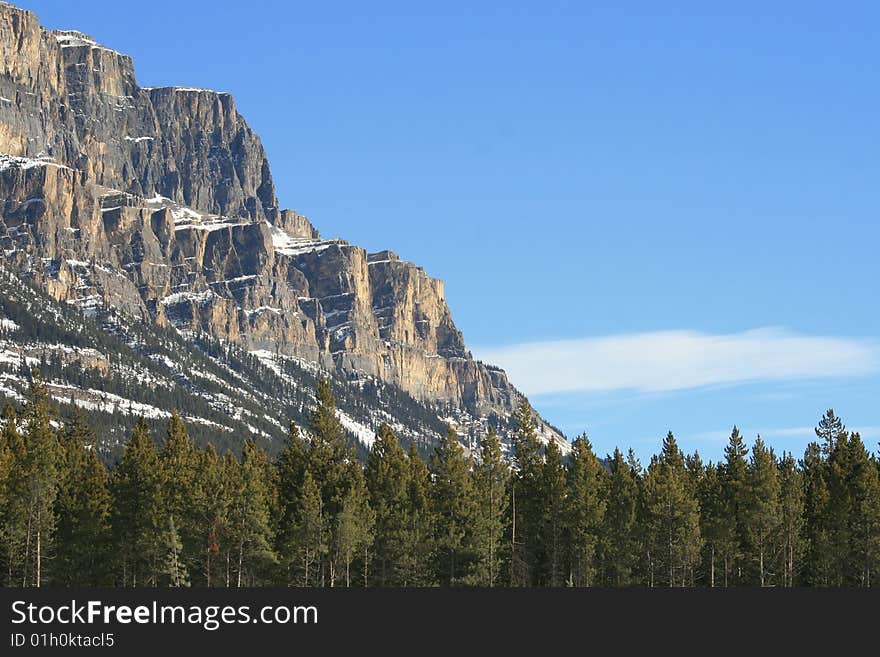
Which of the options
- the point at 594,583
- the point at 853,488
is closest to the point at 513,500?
the point at 594,583

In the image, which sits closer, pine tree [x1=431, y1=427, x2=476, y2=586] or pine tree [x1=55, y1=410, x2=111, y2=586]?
pine tree [x1=55, y1=410, x2=111, y2=586]

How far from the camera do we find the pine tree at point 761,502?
130 metres

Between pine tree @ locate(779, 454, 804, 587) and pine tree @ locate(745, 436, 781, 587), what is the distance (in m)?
0.96

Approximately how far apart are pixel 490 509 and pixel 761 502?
23.5 m

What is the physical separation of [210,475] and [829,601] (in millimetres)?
60850

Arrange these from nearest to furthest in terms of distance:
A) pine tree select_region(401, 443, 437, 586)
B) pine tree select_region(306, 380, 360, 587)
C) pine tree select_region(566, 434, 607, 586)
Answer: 1. pine tree select_region(401, 443, 437, 586)
2. pine tree select_region(306, 380, 360, 587)
3. pine tree select_region(566, 434, 607, 586)

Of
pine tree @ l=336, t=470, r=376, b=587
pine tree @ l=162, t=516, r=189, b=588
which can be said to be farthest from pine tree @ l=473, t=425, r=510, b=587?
pine tree @ l=162, t=516, r=189, b=588

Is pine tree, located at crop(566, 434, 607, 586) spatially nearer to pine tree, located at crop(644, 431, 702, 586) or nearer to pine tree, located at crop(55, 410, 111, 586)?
pine tree, located at crop(644, 431, 702, 586)

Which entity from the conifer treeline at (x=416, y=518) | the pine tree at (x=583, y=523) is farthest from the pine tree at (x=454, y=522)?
the pine tree at (x=583, y=523)

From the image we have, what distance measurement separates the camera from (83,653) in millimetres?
63562

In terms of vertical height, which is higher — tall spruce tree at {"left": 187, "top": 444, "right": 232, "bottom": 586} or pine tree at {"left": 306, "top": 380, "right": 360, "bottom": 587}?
pine tree at {"left": 306, "top": 380, "right": 360, "bottom": 587}

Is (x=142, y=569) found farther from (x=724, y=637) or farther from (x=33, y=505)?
(x=724, y=637)

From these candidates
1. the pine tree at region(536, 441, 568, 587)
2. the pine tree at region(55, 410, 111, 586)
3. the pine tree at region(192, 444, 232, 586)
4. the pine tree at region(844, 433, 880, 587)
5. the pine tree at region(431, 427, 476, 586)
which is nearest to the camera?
the pine tree at region(192, 444, 232, 586)

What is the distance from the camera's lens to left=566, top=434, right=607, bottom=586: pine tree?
131250 mm
